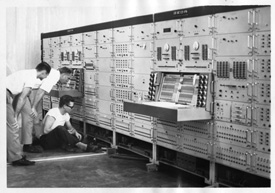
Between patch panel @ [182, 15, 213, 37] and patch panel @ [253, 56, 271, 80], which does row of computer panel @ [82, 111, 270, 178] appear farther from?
patch panel @ [182, 15, 213, 37]

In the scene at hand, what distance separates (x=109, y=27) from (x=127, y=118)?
135cm

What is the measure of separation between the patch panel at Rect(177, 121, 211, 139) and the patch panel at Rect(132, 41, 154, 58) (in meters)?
1.03

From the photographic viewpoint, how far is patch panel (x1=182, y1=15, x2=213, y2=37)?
156 inches

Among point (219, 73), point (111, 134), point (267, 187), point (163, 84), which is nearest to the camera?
point (267, 187)

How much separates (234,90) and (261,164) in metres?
0.72

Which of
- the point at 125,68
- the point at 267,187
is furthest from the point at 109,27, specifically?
the point at 267,187

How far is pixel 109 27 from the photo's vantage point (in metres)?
5.77

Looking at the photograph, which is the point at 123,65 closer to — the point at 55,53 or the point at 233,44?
the point at 55,53

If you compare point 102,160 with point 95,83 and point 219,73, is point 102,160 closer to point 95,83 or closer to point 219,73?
point 95,83

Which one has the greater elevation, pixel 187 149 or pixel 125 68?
pixel 125 68

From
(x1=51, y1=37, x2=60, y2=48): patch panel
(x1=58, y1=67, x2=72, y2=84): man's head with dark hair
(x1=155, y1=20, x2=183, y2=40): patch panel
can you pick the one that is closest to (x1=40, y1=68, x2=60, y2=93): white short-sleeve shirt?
(x1=58, y1=67, x2=72, y2=84): man's head with dark hair

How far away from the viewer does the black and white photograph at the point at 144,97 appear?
363cm

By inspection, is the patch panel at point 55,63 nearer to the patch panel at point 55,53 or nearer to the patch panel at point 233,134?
the patch panel at point 55,53

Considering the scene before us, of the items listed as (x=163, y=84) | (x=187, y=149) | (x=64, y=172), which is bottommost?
(x=64, y=172)
